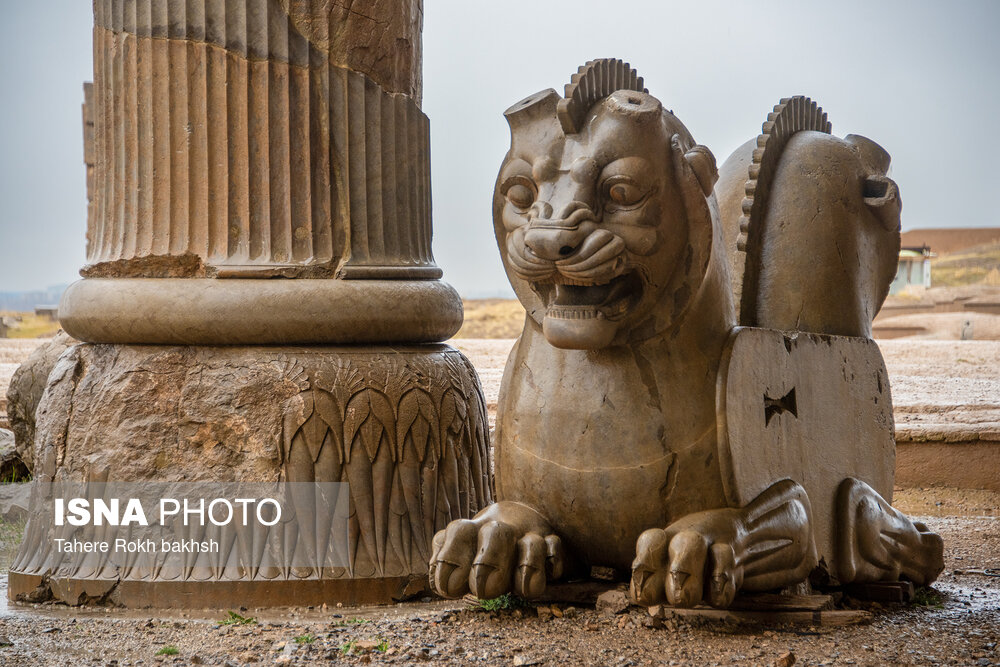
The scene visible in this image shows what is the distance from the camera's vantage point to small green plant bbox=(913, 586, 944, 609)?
3.11 m

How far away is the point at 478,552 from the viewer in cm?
270

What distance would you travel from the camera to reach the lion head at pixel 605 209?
8.55 feet

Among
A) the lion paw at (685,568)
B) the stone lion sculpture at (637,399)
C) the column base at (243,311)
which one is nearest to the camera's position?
the lion paw at (685,568)

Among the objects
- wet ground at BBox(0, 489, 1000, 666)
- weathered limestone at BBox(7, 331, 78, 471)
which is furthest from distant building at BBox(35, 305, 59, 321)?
wet ground at BBox(0, 489, 1000, 666)

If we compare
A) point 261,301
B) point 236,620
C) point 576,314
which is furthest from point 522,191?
point 236,620

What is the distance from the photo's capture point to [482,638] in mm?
2633

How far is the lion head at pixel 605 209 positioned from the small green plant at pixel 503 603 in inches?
25.7

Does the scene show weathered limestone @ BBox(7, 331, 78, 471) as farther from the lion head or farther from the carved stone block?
the lion head

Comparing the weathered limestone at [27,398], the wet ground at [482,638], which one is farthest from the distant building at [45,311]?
the wet ground at [482,638]

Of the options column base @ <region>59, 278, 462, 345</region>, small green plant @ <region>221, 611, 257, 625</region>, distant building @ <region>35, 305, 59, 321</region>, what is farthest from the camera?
distant building @ <region>35, 305, 59, 321</region>

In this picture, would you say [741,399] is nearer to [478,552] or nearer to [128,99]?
[478,552]

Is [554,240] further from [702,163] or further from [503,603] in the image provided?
[503,603]

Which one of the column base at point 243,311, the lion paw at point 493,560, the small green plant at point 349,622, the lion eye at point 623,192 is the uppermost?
the lion eye at point 623,192

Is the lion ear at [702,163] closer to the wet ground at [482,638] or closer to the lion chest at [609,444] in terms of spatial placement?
the lion chest at [609,444]
